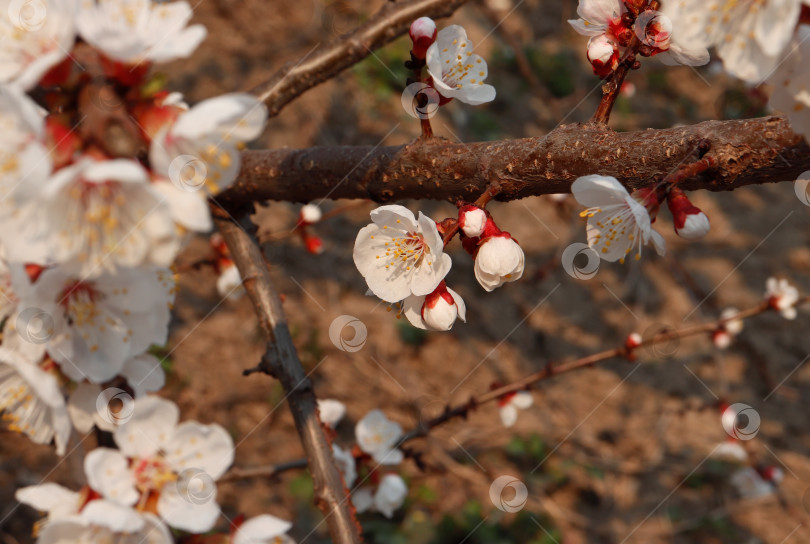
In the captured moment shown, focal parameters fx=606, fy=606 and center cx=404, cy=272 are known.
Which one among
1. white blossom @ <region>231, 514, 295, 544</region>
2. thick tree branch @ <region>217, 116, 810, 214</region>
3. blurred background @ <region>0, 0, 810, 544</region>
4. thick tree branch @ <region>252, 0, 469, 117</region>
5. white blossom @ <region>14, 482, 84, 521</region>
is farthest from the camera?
blurred background @ <region>0, 0, 810, 544</region>

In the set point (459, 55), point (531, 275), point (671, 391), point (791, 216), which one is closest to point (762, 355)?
point (671, 391)

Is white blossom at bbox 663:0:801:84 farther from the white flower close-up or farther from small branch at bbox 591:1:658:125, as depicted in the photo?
the white flower close-up

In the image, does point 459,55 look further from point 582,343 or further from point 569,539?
point 569,539

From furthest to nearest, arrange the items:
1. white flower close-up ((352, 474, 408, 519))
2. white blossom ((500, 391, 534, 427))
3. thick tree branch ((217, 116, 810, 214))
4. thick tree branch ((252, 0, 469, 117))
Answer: white blossom ((500, 391, 534, 427))
white flower close-up ((352, 474, 408, 519))
thick tree branch ((252, 0, 469, 117))
thick tree branch ((217, 116, 810, 214))

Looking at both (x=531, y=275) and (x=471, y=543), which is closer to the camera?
(x=471, y=543)

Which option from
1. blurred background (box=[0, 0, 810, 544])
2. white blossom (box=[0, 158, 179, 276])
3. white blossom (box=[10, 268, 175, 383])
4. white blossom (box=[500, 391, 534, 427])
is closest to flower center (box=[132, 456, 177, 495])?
white blossom (box=[10, 268, 175, 383])

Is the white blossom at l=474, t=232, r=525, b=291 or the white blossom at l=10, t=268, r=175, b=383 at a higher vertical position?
the white blossom at l=474, t=232, r=525, b=291
